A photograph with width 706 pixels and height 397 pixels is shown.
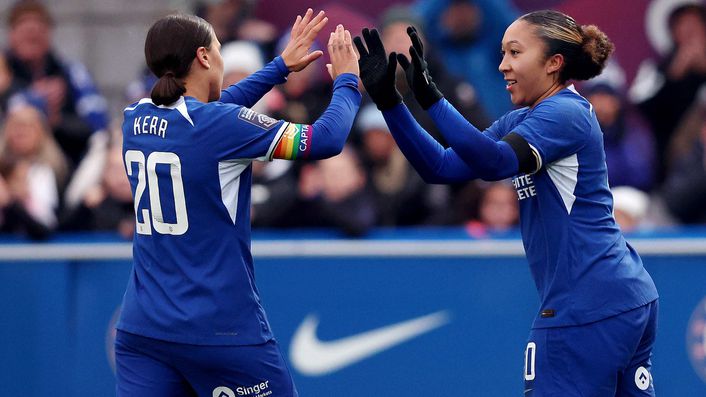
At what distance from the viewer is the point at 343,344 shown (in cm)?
734

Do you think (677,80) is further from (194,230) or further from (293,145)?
(194,230)

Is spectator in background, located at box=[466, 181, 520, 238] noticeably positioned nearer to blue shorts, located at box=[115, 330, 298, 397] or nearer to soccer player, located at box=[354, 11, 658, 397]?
soccer player, located at box=[354, 11, 658, 397]

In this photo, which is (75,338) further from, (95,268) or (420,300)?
(420,300)

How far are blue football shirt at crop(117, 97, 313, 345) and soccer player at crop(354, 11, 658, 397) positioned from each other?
22.2 inches

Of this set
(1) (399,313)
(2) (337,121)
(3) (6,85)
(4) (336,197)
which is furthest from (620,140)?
(3) (6,85)

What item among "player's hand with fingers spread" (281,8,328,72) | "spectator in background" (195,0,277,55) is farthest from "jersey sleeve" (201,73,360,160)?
"spectator in background" (195,0,277,55)

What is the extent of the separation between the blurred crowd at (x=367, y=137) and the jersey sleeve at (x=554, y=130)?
259cm

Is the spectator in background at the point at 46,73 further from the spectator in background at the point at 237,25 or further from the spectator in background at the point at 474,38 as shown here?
the spectator in background at the point at 474,38

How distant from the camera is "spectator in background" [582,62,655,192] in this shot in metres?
8.13

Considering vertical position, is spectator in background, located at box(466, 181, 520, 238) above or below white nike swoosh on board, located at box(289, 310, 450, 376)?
above

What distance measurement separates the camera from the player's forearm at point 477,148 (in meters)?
4.58

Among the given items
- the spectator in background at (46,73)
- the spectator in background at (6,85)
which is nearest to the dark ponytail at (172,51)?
the spectator in background at (46,73)

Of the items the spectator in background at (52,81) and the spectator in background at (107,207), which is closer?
the spectator in background at (107,207)

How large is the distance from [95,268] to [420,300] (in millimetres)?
2044
